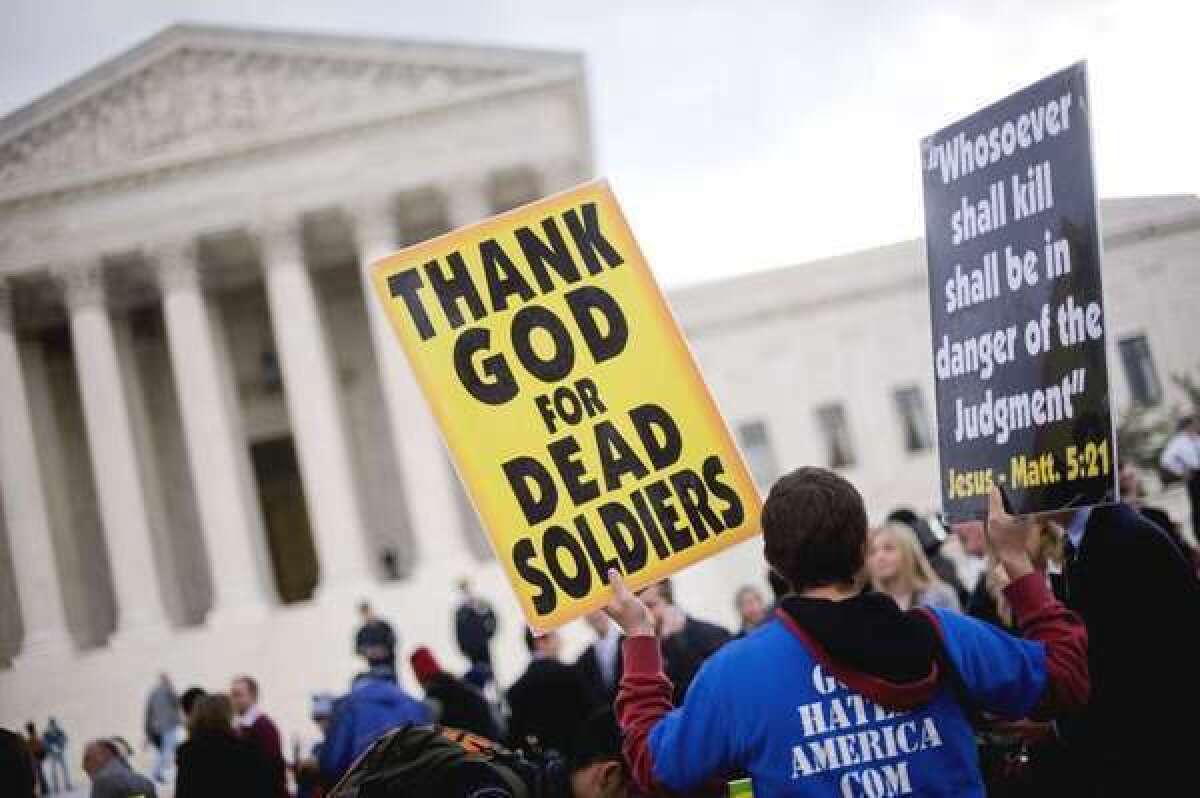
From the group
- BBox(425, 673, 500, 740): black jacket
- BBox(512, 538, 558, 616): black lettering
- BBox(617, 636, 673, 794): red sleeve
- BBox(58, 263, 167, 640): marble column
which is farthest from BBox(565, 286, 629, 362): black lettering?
BBox(58, 263, 167, 640): marble column

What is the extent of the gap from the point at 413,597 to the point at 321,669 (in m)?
2.75

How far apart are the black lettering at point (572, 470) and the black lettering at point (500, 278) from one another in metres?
0.52

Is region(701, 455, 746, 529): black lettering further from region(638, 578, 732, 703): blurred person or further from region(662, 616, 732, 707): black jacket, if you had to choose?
region(662, 616, 732, 707): black jacket

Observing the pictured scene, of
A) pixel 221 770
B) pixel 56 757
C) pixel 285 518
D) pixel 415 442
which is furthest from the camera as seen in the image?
pixel 285 518

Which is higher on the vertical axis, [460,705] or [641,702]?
[641,702]

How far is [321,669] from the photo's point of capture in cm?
2622

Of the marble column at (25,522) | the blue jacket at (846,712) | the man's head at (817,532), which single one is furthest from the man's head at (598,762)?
the marble column at (25,522)

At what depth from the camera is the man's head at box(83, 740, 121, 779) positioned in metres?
7.27

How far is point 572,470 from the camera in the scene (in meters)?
4.04

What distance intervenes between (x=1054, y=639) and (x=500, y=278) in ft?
7.09

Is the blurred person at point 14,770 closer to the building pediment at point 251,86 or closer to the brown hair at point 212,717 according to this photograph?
the brown hair at point 212,717

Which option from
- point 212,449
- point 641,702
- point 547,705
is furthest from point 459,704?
point 212,449

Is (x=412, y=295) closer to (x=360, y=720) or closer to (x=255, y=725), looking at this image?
(x=360, y=720)

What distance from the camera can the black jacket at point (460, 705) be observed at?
759 cm
